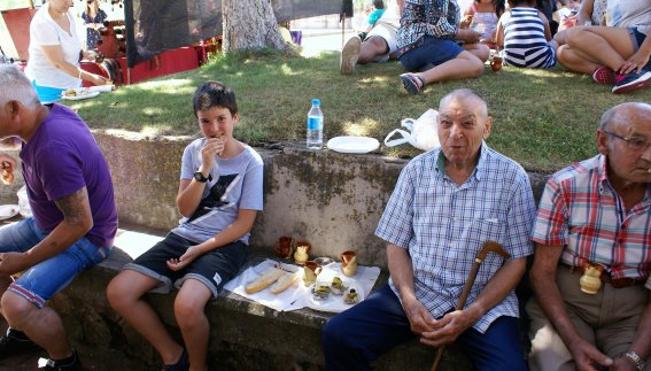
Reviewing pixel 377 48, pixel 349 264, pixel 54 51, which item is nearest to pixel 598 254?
pixel 349 264

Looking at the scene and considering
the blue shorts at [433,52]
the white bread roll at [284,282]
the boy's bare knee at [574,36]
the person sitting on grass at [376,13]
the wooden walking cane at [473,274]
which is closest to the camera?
the wooden walking cane at [473,274]

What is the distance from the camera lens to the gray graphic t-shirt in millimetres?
3275

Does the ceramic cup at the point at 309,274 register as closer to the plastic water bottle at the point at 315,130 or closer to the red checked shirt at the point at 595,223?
the plastic water bottle at the point at 315,130

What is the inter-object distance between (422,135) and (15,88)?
2550 mm

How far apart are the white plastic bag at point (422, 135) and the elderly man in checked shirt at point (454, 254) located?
0.62 metres

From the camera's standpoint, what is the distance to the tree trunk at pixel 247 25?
716cm

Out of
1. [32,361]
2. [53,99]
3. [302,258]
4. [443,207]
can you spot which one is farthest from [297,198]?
[53,99]

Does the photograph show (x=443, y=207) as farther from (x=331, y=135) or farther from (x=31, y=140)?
(x=31, y=140)

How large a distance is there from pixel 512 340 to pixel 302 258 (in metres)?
1.55

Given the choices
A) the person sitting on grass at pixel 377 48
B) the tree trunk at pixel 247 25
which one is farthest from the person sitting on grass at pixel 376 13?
the person sitting on grass at pixel 377 48

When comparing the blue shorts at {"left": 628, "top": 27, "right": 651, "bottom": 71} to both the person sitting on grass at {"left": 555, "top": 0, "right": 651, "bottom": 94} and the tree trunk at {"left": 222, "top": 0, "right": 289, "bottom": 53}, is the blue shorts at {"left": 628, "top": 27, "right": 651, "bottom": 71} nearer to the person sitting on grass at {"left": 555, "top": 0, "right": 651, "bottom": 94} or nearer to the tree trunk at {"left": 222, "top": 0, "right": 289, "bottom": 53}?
the person sitting on grass at {"left": 555, "top": 0, "right": 651, "bottom": 94}

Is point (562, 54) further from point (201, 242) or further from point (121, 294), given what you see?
point (121, 294)

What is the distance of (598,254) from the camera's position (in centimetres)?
254

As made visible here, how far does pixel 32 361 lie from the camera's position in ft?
11.6
